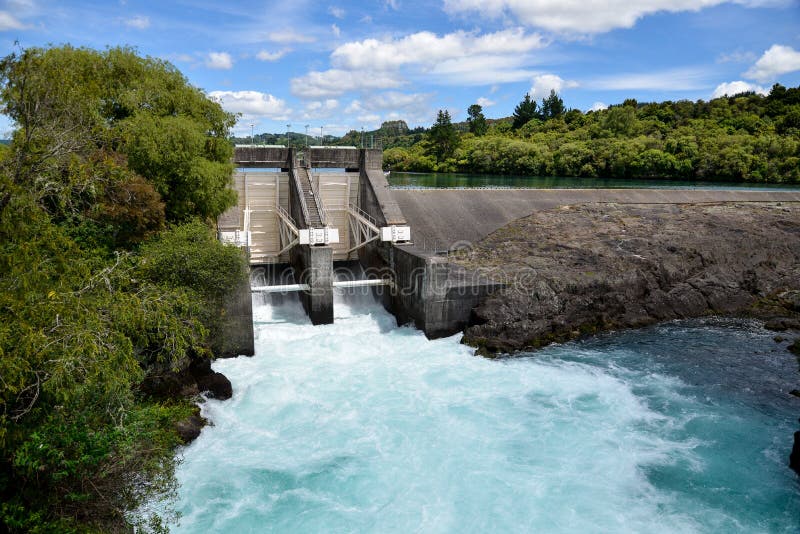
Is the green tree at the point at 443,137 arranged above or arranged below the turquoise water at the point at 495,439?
above

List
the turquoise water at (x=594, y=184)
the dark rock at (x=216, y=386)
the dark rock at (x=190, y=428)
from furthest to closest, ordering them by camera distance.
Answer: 1. the turquoise water at (x=594, y=184)
2. the dark rock at (x=216, y=386)
3. the dark rock at (x=190, y=428)

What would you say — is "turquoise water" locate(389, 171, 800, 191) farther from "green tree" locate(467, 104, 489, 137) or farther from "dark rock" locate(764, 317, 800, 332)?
"green tree" locate(467, 104, 489, 137)

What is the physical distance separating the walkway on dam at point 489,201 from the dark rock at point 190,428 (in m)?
12.2

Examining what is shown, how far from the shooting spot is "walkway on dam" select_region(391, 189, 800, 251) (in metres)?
24.9

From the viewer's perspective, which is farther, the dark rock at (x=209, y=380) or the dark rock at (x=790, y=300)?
the dark rock at (x=790, y=300)

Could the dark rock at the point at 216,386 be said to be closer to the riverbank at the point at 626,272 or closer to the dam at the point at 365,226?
the dam at the point at 365,226

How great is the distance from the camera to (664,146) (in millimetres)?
55438

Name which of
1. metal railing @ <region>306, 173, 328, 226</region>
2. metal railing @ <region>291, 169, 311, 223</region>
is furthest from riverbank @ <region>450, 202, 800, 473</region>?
metal railing @ <region>291, 169, 311, 223</region>

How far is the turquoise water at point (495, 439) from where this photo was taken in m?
10.1

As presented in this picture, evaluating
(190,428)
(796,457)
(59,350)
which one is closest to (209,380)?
(190,428)

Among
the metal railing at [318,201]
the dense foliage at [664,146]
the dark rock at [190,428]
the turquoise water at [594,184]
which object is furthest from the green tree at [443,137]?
the dark rock at [190,428]

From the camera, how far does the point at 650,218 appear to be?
2761 centimetres

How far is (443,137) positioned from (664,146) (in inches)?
1285

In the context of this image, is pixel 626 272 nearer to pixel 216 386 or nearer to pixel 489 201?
pixel 489 201
